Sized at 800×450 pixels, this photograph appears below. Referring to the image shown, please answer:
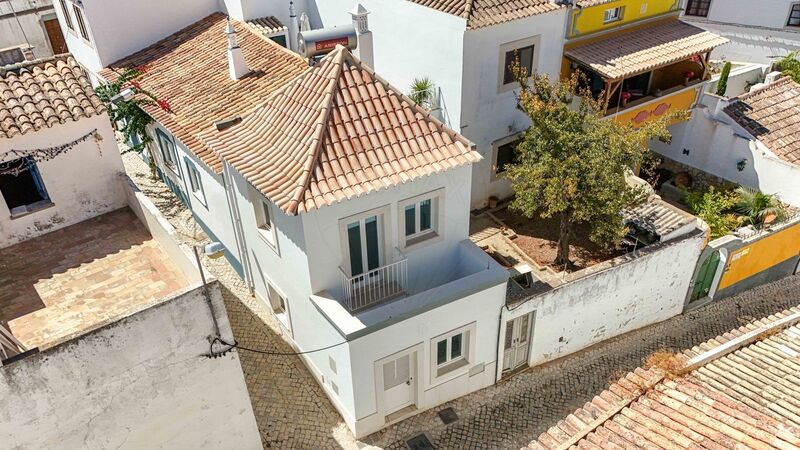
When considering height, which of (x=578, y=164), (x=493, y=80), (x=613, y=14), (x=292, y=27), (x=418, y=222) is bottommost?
(x=418, y=222)

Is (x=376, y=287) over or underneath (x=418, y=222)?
underneath

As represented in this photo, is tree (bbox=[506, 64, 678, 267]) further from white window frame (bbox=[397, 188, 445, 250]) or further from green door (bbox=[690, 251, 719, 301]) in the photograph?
white window frame (bbox=[397, 188, 445, 250])

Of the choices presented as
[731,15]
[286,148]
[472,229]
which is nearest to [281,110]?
[286,148]

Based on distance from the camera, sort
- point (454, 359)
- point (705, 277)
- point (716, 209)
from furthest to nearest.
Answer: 1. point (716, 209)
2. point (705, 277)
3. point (454, 359)

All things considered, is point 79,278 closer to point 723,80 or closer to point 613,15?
point 613,15

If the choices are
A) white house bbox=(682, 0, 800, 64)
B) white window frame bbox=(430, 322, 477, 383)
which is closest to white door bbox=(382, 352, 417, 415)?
white window frame bbox=(430, 322, 477, 383)

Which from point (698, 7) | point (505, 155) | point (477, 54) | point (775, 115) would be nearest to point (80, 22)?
point (477, 54)

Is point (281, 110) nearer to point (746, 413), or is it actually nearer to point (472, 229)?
point (472, 229)
